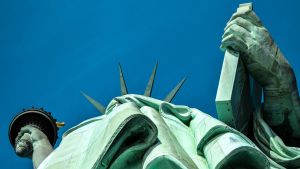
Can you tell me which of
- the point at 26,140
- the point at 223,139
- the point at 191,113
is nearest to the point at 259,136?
the point at 191,113

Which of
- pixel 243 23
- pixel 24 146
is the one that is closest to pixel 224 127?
pixel 243 23

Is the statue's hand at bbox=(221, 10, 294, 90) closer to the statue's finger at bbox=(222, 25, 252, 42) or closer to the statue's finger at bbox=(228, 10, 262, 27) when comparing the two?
the statue's finger at bbox=(222, 25, 252, 42)

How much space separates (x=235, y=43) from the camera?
12.0 m

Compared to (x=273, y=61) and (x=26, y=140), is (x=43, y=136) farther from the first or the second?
(x=273, y=61)

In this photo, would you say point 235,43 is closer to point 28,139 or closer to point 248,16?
point 248,16

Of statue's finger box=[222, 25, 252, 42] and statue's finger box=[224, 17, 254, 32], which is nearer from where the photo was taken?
statue's finger box=[222, 25, 252, 42]

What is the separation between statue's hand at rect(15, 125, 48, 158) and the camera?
48.1 feet

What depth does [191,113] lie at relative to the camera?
11.5 metres

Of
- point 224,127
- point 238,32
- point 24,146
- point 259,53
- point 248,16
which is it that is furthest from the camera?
point 24,146

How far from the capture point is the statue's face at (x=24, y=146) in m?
14.6

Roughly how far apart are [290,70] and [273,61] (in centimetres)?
29

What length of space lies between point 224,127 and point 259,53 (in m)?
2.16

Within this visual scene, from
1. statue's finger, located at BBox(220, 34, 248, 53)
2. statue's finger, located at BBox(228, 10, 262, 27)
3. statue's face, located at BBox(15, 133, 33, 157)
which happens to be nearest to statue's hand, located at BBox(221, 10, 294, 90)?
statue's finger, located at BBox(220, 34, 248, 53)

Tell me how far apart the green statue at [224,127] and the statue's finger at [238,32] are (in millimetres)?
15
